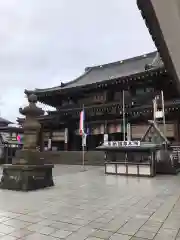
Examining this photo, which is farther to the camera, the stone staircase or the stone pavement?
the stone staircase

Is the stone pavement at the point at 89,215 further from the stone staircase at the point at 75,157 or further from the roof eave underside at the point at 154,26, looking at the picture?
the stone staircase at the point at 75,157

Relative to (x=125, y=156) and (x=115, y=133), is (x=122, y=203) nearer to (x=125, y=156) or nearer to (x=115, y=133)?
(x=125, y=156)

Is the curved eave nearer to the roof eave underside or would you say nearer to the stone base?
the stone base

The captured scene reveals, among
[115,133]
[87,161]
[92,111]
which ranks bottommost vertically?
[87,161]

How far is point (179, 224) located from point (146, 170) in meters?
8.28

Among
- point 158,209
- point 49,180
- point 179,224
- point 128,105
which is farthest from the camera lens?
point 128,105

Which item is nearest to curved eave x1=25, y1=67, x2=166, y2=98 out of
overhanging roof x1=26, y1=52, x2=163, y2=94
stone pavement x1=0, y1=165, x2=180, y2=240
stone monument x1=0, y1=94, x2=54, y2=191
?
overhanging roof x1=26, y1=52, x2=163, y2=94

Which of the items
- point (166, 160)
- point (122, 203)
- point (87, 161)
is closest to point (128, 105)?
point (87, 161)

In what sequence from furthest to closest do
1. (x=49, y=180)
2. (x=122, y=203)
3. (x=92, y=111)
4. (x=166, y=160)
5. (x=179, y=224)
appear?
(x=92, y=111)
(x=166, y=160)
(x=49, y=180)
(x=122, y=203)
(x=179, y=224)

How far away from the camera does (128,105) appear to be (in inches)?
840

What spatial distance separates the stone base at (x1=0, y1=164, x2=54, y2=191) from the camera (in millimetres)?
8422

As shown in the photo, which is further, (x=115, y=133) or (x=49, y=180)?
(x=115, y=133)

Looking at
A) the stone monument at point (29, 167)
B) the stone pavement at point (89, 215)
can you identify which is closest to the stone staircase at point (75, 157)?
the stone monument at point (29, 167)

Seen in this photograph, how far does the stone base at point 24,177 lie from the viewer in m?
8.42
